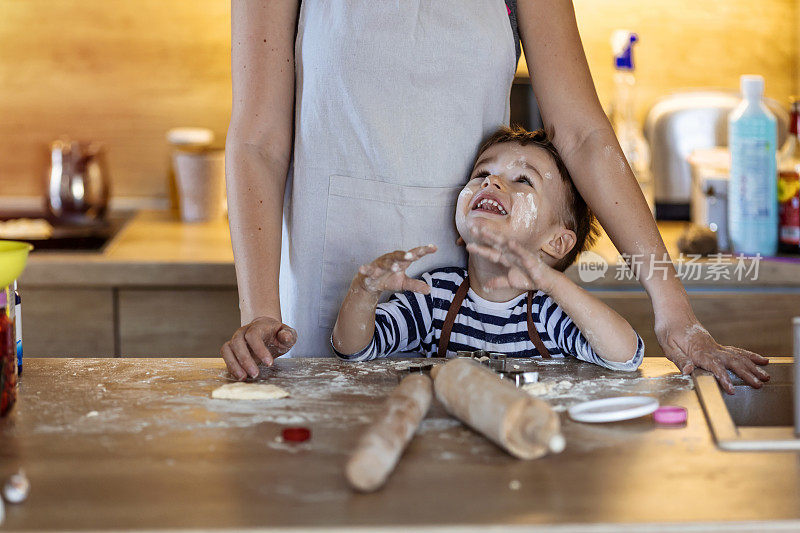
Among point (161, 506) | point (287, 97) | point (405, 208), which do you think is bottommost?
point (161, 506)

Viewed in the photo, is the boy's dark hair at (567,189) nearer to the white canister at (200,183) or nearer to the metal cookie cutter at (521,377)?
the metal cookie cutter at (521,377)

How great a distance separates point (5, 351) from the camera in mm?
914

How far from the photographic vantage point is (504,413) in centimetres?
80

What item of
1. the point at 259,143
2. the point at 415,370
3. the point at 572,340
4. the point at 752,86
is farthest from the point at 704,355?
the point at 752,86

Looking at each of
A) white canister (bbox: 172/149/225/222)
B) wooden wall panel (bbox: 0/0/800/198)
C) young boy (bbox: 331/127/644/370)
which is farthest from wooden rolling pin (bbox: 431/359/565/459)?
wooden wall panel (bbox: 0/0/800/198)

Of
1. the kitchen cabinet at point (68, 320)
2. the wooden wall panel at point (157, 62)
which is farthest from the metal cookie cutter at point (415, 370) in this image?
the wooden wall panel at point (157, 62)

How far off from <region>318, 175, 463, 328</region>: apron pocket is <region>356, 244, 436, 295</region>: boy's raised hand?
0.20 m

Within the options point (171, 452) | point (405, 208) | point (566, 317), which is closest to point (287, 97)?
point (405, 208)

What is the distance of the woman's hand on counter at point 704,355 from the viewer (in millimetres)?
1076

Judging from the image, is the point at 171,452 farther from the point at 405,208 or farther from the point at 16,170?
the point at 16,170

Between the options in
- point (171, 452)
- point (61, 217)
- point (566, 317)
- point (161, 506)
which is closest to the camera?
point (161, 506)

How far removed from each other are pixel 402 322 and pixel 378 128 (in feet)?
0.92

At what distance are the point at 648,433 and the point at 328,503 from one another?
32 cm

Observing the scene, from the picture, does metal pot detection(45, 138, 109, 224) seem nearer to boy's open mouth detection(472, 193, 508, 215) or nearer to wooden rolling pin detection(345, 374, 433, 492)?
boy's open mouth detection(472, 193, 508, 215)
